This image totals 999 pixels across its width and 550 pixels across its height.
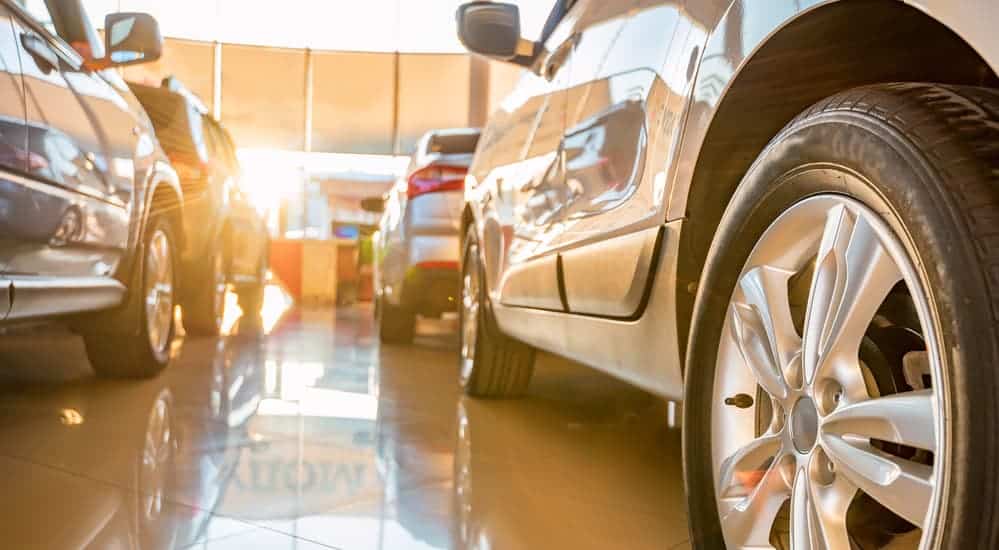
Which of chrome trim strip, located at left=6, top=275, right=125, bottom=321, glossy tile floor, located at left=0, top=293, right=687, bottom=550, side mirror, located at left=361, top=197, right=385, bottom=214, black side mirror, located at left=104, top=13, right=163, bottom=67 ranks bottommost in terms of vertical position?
glossy tile floor, located at left=0, top=293, right=687, bottom=550

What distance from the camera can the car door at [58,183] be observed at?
251 cm

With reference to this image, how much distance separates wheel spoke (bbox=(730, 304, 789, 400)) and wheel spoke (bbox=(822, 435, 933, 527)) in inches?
6.6

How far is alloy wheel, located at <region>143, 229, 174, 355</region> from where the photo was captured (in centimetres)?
381

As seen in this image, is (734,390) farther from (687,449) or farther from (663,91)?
(663,91)

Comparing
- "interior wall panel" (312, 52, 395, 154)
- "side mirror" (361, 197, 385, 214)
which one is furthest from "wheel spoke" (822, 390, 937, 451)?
"interior wall panel" (312, 52, 395, 154)

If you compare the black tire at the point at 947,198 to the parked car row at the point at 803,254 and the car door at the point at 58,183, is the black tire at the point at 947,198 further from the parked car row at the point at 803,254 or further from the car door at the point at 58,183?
the car door at the point at 58,183

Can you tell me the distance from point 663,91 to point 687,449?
66 centimetres

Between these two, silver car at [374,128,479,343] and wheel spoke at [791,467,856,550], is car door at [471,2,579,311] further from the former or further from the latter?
silver car at [374,128,479,343]

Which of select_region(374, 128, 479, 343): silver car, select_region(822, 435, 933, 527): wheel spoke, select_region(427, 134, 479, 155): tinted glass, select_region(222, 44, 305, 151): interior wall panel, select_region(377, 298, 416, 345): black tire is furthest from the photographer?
select_region(222, 44, 305, 151): interior wall panel

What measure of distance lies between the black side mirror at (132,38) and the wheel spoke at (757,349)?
3007 mm

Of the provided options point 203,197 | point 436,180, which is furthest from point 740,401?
point 203,197

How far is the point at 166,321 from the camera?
13.5 feet

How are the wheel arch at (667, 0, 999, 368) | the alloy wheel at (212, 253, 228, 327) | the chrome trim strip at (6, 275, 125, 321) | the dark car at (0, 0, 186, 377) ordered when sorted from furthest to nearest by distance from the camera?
1. the alloy wheel at (212, 253, 228, 327)
2. the chrome trim strip at (6, 275, 125, 321)
3. the dark car at (0, 0, 186, 377)
4. the wheel arch at (667, 0, 999, 368)

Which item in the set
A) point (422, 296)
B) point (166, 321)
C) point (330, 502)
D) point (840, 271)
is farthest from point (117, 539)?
point (422, 296)
